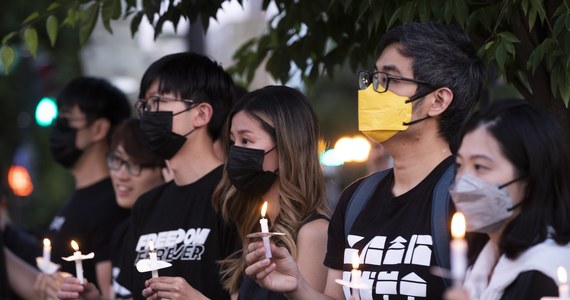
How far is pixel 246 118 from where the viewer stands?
17.5 feet

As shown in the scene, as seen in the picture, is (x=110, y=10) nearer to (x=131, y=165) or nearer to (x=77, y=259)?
(x=131, y=165)

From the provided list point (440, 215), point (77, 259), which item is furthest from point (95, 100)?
point (440, 215)

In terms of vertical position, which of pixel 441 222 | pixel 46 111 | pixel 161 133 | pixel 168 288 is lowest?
pixel 168 288

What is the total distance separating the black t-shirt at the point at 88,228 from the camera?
23.8 ft

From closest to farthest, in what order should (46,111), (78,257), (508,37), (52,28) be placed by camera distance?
1. (78,257)
2. (508,37)
3. (52,28)
4. (46,111)

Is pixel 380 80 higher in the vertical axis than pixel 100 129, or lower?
lower

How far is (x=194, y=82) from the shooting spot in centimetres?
611

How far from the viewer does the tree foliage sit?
4773mm

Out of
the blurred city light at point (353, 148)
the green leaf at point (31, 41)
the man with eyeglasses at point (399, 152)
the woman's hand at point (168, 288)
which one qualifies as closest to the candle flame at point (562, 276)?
the man with eyeglasses at point (399, 152)

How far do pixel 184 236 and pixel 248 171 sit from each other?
62 centimetres

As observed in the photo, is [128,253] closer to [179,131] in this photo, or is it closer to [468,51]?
[179,131]

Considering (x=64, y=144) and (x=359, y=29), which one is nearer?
(x=359, y=29)

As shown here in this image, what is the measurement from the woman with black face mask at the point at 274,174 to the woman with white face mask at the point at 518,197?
1.45m

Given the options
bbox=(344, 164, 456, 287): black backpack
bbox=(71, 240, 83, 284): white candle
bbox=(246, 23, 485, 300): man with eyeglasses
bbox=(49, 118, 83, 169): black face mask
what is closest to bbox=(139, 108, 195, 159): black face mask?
bbox=(71, 240, 83, 284): white candle
